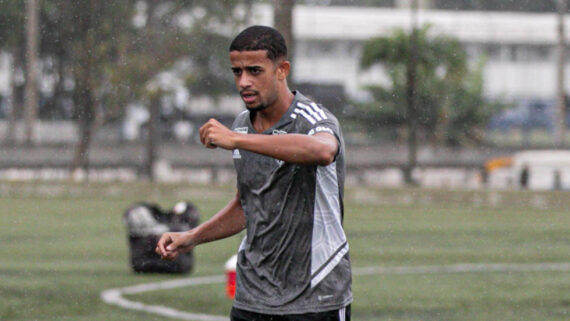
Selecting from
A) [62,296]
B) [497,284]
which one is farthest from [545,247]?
[62,296]

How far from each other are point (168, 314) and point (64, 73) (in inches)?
724

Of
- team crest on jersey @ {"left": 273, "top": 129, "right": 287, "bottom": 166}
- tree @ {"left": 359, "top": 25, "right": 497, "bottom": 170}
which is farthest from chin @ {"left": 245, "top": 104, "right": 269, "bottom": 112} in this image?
tree @ {"left": 359, "top": 25, "right": 497, "bottom": 170}

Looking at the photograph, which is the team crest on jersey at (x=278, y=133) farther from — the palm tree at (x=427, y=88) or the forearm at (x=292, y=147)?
the palm tree at (x=427, y=88)

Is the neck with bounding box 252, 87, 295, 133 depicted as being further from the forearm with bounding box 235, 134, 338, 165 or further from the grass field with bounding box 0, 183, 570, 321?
the grass field with bounding box 0, 183, 570, 321

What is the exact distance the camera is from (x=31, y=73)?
90.8 ft

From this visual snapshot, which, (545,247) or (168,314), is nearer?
(168,314)

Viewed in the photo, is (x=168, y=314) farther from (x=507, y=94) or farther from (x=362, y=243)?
(x=507, y=94)

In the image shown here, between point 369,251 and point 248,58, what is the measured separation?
39.5 feet

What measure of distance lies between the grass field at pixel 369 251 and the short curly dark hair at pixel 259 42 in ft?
18.2

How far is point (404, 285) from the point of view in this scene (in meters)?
12.5

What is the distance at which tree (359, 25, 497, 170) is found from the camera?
1059 inches

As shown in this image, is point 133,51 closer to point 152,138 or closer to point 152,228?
point 152,138

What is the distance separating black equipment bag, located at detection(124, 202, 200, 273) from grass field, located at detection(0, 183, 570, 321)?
0.24m

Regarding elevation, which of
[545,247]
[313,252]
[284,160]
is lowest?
[545,247]
